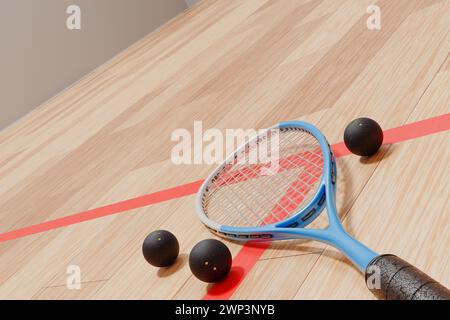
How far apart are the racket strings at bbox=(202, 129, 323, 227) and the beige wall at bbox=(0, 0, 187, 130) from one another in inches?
99.4

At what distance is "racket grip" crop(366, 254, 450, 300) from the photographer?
468mm

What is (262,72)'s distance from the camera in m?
1.52

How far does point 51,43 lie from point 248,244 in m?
2.87

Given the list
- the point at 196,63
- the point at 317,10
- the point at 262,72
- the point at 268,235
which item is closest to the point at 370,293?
the point at 268,235

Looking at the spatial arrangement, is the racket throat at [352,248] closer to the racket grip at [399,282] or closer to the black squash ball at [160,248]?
the racket grip at [399,282]

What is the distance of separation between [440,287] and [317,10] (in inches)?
59.8

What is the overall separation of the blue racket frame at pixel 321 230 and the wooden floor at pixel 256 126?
0.12 feet

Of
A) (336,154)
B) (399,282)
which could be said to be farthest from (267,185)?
(399,282)

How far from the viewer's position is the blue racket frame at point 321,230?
0.60 metres

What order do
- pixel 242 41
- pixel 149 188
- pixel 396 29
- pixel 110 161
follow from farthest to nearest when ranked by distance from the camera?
pixel 242 41
pixel 110 161
pixel 396 29
pixel 149 188

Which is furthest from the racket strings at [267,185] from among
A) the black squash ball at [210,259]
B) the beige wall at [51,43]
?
the beige wall at [51,43]

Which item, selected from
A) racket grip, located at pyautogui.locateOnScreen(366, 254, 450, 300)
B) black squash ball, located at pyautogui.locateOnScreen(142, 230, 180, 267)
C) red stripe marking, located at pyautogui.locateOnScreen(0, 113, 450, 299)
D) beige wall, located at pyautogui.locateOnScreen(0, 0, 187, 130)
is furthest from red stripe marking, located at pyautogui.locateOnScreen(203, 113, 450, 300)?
beige wall, located at pyautogui.locateOnScreen(0, 0, 187, 130)

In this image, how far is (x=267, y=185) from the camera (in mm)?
888
